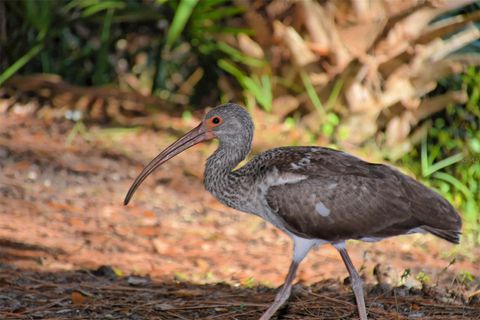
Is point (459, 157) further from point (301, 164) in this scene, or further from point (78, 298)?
point (78, 298)

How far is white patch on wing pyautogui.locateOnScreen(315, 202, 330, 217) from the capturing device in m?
5.05

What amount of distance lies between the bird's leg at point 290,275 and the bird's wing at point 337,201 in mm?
104

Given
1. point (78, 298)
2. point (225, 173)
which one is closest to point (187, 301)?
point (78, 298)

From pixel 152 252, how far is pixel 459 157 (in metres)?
2.98

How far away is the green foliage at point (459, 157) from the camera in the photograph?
8.17m

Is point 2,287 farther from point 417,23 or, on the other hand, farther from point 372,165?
point 417,23

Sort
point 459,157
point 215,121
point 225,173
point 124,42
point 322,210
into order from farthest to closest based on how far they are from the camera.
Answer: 1. point 124,42
2. point 459,157
3. point 215,121
4. point 225,173
5. point 322,210

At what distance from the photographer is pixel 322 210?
5055mm

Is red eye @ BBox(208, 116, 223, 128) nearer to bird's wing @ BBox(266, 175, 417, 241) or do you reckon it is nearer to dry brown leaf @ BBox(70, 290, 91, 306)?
bird's wing @ BBox(266, 175, 417, 241)

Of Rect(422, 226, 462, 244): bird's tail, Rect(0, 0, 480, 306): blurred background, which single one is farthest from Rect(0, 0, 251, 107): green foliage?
Rect(422, 226, 462, 244): bird's tail

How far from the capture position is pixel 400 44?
28.7 ft

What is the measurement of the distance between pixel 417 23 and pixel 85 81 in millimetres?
3577

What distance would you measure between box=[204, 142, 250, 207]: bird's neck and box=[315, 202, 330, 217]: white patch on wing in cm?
47

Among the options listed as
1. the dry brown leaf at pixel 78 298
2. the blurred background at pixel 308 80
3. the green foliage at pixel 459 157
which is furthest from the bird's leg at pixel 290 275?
the blurred background at pixel 308 80
